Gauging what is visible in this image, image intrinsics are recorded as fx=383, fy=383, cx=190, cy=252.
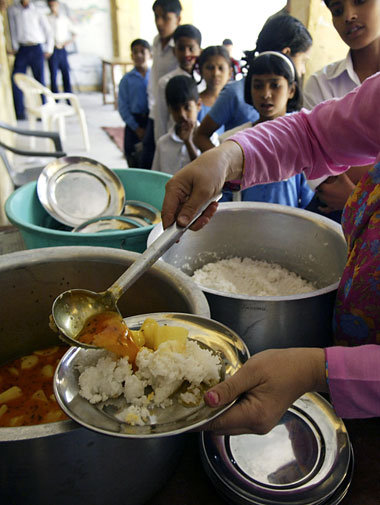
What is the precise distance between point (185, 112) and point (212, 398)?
2.08 metres

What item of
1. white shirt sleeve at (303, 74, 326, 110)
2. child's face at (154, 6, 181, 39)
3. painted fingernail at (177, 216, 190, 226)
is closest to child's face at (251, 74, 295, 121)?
white shirt sleeve at (303, 74, 326, 110)

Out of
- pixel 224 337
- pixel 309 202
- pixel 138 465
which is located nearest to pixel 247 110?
pixel 309 202

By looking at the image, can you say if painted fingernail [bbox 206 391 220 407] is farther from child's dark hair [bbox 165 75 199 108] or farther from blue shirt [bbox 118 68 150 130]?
blue shirt [bbox 118 68 150 130]

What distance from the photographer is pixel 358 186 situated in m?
0.79

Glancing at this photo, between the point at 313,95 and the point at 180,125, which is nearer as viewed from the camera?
the point at 313,95

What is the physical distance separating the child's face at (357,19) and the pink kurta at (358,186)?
779mm

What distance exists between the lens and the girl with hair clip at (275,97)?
162 cm

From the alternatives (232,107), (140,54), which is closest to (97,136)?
(140,54)

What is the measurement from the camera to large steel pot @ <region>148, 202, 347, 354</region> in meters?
0.71

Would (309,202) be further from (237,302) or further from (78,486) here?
(78,486)

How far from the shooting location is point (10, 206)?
1.20 m

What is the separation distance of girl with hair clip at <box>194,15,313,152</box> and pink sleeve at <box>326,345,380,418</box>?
1818 millimetres

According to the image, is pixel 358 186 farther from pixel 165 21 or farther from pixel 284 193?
pixel 165 21

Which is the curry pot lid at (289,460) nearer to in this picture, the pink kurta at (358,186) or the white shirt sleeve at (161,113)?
the pink kurta at (358,186)
